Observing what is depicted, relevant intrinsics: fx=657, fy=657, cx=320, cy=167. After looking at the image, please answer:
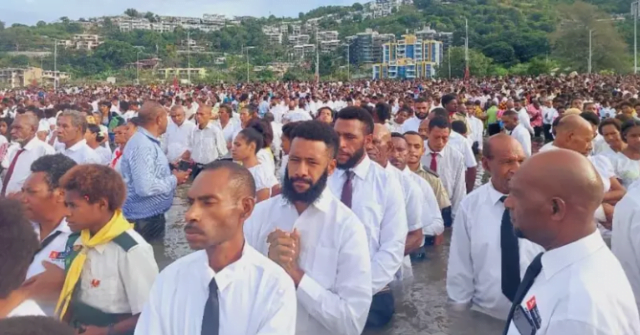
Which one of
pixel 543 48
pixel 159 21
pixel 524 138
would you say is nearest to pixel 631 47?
pixel 543 48

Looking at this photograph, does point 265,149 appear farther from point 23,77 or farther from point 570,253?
point 23,77

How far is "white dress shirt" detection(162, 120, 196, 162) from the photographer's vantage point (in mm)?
10867

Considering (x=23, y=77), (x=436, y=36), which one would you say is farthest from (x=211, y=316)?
(x=436, y=36)

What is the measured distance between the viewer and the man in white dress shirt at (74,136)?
6750 mm

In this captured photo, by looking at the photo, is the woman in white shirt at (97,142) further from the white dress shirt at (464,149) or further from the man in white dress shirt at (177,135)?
the white dress shirt at (464,149)

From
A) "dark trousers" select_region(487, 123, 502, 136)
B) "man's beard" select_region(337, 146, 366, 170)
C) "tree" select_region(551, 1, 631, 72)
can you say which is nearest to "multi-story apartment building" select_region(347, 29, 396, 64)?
"tree" select_region(551, 1, 631, 72)

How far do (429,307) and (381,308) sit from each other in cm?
168

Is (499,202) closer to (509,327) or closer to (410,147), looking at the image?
(509,327)

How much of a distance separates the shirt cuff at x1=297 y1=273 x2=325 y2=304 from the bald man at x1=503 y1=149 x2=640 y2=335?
1.00 m

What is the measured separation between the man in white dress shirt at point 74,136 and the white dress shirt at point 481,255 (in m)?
4.27

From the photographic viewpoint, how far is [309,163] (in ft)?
10.9

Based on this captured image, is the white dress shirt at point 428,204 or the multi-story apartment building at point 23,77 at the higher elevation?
the multi-story apartment building at point 23,77

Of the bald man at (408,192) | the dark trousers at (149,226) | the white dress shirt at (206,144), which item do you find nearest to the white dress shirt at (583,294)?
the bald man at (408,192)

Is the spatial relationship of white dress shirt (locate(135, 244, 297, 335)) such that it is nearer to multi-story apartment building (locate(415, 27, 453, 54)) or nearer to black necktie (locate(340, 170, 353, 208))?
black necktie (locate(340, 170, 353, 208))
